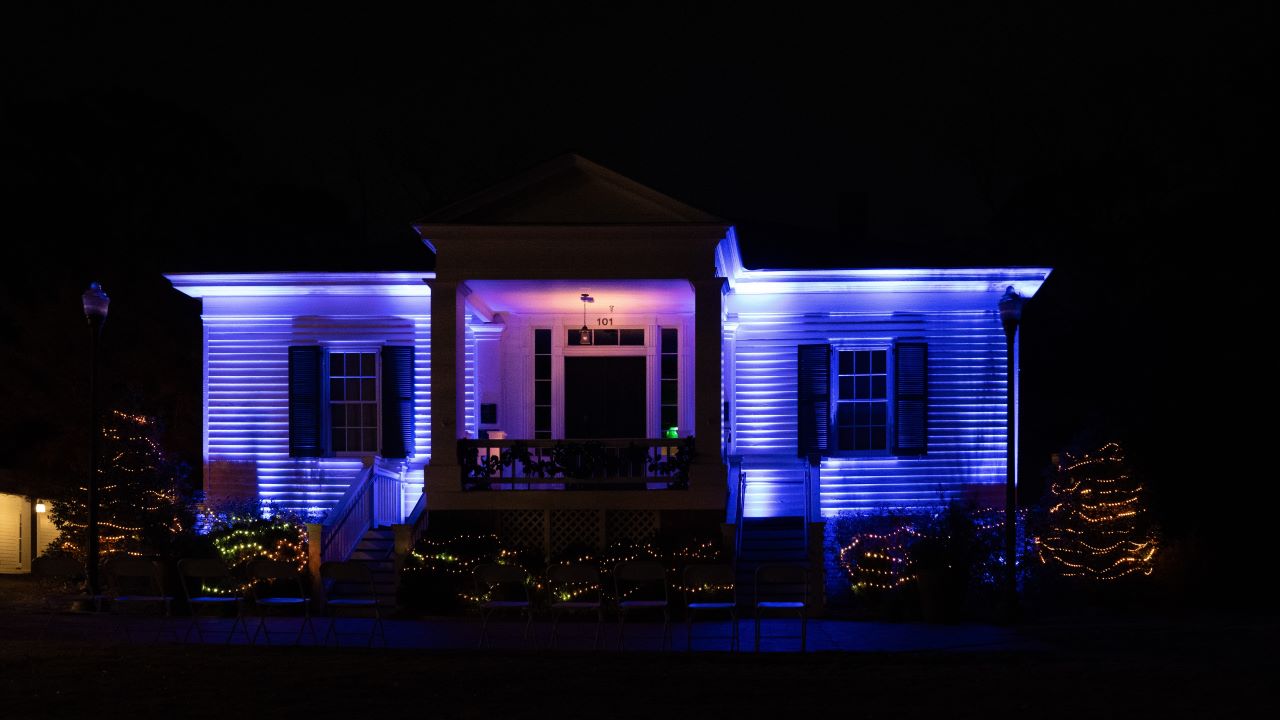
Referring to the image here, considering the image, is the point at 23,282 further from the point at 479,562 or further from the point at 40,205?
the point at 479,562

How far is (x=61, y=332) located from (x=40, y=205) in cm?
672

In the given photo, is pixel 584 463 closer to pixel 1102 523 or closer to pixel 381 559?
pixel 381 559

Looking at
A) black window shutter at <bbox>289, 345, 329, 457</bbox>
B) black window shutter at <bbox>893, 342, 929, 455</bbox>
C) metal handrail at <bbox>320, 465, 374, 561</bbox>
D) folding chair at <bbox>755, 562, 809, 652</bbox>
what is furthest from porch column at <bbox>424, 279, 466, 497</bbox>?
black window shutter at <bbox>893, 342, 929, 455</bbox>

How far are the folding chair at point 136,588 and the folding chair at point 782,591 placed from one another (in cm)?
647

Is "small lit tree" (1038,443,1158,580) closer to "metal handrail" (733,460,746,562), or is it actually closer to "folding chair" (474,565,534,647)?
"metal handrail" (733,460,746,562)

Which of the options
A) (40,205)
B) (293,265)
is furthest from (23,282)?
(293,265)

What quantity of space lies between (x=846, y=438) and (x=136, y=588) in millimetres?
11357

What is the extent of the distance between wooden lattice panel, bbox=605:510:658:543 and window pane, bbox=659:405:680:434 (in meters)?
3.44

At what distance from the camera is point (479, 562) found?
56.2ft

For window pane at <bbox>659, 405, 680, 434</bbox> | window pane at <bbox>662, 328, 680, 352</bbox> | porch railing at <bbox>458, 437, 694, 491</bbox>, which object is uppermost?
window pane at <bbox>662, 328, 680, 352</bbox>

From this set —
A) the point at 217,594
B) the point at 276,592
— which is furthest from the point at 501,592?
the point at 217,594

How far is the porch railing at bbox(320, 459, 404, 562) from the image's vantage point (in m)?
18.3

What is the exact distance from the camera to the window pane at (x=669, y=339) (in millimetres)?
21609

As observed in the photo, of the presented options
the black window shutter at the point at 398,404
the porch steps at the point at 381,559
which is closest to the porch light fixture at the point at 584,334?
the black window shutter at the point at 398,404
